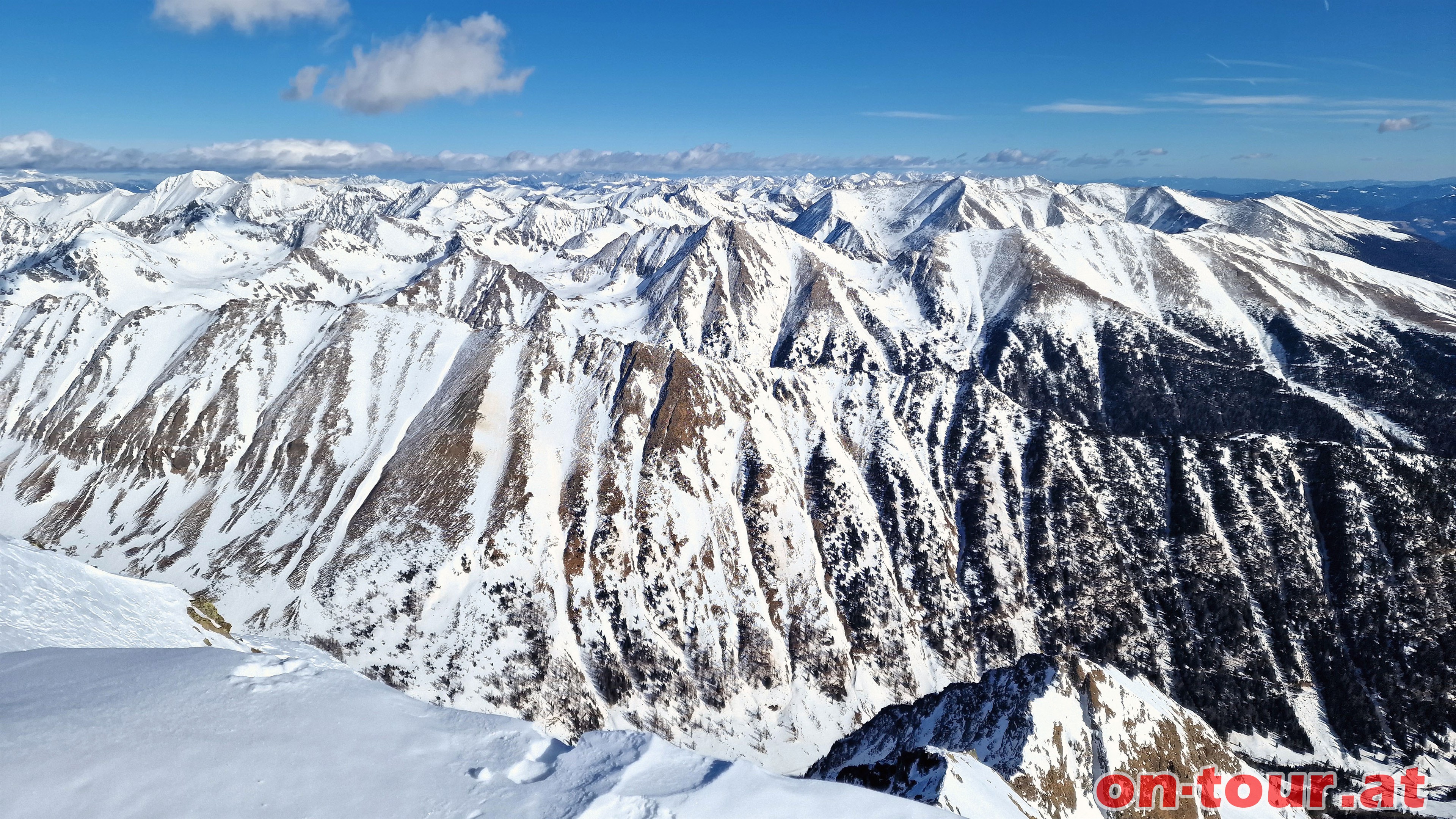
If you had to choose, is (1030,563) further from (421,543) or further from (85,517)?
(85,517)

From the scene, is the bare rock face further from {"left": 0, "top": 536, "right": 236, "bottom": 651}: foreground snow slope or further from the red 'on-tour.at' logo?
{"left": 0, "top": 536, "right": 236, "bottom": 651}: foreground snow slope

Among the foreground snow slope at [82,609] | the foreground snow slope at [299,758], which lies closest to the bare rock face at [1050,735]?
the foreground snow slope at [299,758]

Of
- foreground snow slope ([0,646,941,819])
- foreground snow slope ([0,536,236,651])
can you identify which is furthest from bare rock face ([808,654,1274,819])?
foreground snow slope ([0,536,236,651])

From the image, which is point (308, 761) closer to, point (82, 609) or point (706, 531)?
point (82, 609)

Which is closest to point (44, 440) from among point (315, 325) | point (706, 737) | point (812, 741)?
point (315, 325)

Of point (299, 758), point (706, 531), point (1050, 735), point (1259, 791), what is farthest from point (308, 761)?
point (706, 531)
